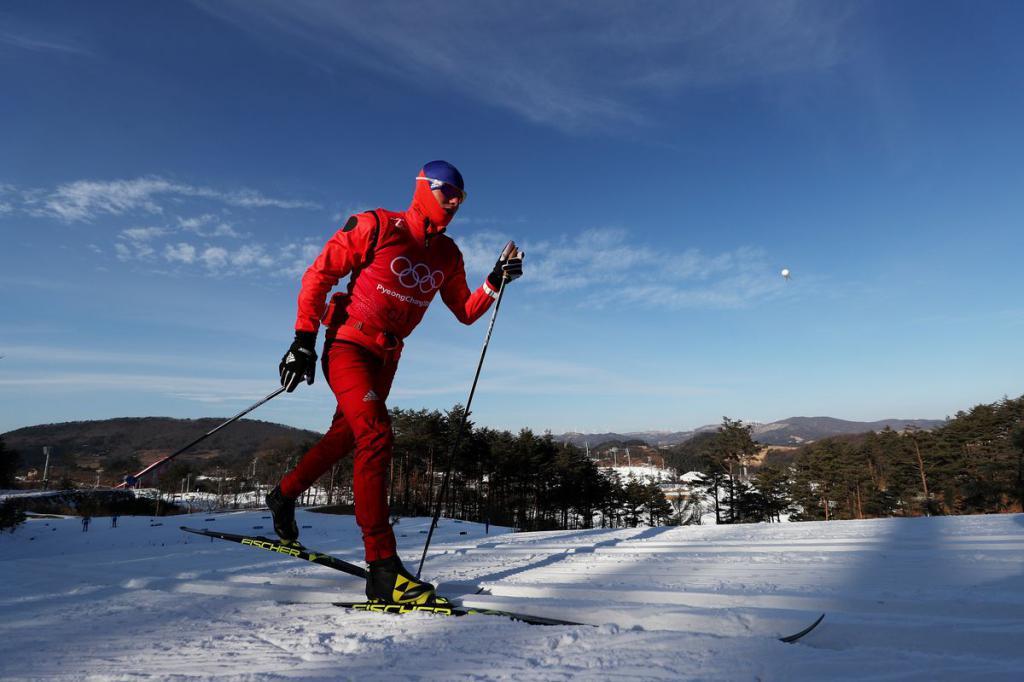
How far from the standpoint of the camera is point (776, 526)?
177 inches

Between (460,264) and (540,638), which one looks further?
(460,264)

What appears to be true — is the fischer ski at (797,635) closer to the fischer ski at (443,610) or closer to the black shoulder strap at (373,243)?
the fischer ski at (443,610)

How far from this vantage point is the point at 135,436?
5915 inches

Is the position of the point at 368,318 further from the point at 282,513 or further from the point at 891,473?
the point at 891,473

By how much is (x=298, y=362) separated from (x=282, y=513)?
3.08 ft

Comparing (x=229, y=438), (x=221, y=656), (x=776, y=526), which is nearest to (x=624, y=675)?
(x=221, y=656)

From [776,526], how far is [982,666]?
12.2 ft

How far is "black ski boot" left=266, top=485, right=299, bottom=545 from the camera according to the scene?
9.14 ft

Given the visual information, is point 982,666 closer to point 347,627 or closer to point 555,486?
point 347,627

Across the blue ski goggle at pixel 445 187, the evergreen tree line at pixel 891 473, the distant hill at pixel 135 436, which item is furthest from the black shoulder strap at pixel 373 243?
the distant hill at pixel 135 436

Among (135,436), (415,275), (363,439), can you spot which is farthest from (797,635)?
(135,436)

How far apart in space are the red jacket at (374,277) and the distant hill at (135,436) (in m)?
136

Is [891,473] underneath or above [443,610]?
underneath

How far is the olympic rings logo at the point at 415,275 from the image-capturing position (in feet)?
8.61
